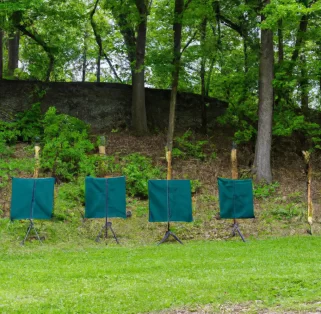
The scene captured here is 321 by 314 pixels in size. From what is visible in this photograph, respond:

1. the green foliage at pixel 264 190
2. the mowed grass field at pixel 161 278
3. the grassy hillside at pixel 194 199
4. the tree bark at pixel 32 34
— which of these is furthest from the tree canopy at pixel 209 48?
the mowed grass field at pixel 161 278

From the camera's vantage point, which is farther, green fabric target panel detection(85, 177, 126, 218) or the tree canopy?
the tree canopy

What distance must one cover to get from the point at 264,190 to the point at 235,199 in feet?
14.4

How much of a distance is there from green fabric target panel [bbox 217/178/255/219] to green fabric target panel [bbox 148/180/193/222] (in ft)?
3.41

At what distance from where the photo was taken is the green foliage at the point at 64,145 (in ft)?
62.0

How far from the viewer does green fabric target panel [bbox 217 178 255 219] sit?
14.9 metres

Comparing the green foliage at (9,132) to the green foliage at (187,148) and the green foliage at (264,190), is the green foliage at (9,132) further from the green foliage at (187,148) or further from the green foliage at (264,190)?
the green foliage at (264,190)

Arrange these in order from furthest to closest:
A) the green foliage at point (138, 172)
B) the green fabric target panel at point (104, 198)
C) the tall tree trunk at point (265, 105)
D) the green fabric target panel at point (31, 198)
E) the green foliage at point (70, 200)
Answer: the tall tree trunk at point (265, 105), the green foliage at point (138, 172), the green foliage at point (70, 200), the green fabric target panel at point (104, 198), the green fabric target panel at point (31, 198)

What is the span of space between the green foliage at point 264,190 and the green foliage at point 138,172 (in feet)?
11.8

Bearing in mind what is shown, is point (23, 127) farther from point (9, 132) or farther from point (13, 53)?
point (13, 53)

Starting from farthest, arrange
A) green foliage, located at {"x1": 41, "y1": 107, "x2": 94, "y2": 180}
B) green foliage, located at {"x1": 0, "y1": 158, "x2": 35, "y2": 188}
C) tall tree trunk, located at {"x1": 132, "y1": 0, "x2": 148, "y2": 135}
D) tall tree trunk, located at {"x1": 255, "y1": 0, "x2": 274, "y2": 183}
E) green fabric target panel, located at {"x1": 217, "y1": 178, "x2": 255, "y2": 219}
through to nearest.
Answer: tall tree trunk, located at {"x1": 132, "y1": 0, "x2": 148, "y2": 135}, tall tree trunk, located at {"x1": 255, "y1": 0, "x2": 274, "y2": 183}, green foliage, located at {"x1": 41, "y1": 107, "x2": 94, "y2": 180}, green foliage, located at {"x1": 0, "y1": 158, "x2": 35, "y2": 188}, green fabric target panel, located at {"x1": 217, "y1": 178, "x2": 255, "y2": 219}

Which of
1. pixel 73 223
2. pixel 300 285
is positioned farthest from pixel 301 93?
pixel 300 285

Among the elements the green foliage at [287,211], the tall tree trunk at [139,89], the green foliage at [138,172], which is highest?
the tall tree trunk at [139,89]

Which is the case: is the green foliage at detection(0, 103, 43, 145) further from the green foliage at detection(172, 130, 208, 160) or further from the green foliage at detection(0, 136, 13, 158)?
the green foliage at detection(172, 130, 208, 160)

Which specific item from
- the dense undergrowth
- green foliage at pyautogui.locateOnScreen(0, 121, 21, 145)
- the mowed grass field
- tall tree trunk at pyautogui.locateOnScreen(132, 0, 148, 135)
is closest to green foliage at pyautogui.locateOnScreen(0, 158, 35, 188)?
the dense undergrowth
